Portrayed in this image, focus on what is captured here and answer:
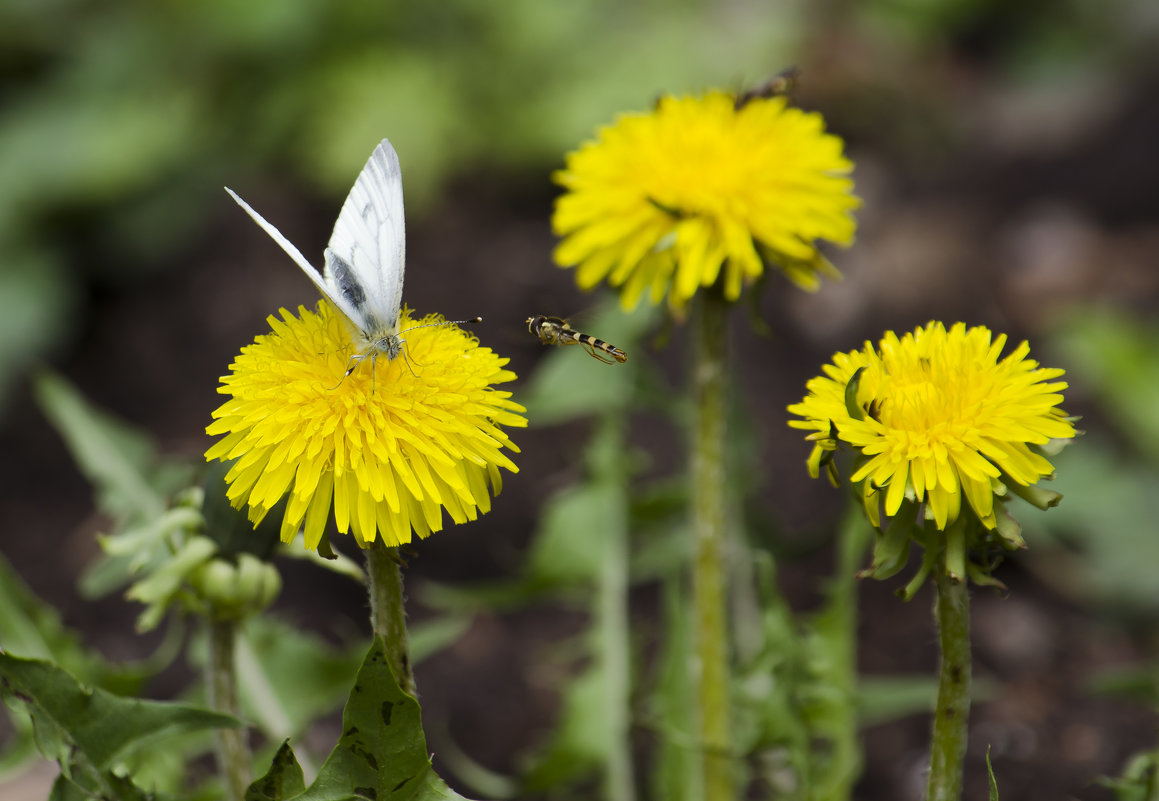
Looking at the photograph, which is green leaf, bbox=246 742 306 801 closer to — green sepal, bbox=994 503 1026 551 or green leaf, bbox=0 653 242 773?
green leaf, bbox=0 653 242 773

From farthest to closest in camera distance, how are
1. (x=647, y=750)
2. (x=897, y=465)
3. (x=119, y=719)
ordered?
(x=647, y=750) < (x=119, y=719) < (x=897, y=465)

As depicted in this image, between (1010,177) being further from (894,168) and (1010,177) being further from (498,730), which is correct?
(498,730)

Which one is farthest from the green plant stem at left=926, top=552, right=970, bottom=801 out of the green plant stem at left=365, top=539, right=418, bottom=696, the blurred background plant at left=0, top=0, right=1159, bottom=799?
the blurred background plant at left=0, top=0, right=1159, bottom=799

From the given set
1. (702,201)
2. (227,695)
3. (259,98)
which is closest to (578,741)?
(227,695)

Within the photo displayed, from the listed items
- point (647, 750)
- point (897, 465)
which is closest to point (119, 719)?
point (897, 465)

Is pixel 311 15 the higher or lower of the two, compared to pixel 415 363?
higher

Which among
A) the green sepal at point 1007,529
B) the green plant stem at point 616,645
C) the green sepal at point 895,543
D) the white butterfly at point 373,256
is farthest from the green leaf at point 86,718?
the green plant stem at point 616,645
